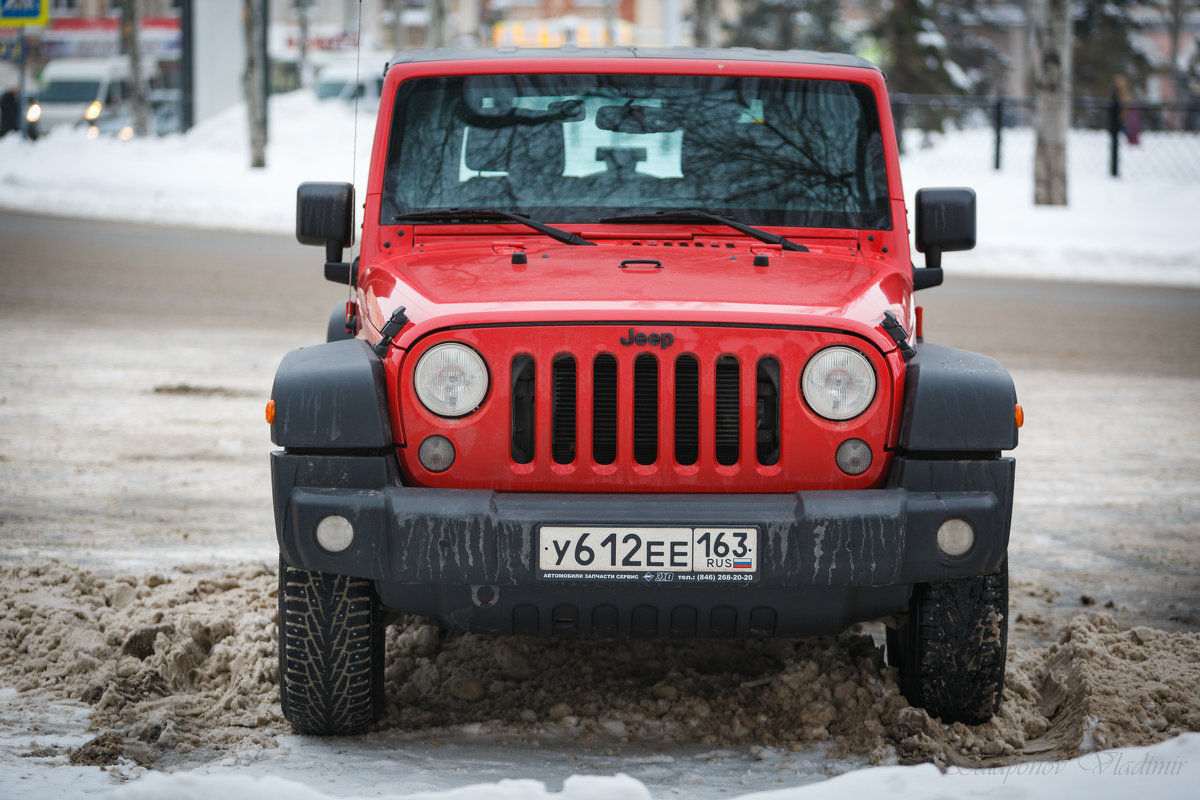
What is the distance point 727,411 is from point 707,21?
24864mm

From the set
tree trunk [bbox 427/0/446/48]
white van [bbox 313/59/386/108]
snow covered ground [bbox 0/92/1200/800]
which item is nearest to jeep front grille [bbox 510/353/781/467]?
snow covered ground [bbox 0/92/1200/800]

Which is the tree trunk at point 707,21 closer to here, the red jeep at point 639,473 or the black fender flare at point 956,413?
the red jeep at point 639,473

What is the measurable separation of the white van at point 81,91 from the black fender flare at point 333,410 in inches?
1356

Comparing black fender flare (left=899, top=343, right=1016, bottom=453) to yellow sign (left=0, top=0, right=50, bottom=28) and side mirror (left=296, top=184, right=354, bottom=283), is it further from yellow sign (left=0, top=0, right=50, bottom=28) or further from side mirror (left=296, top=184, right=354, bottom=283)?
yellow sign (left=0, top=0, right=50, bottom=28)

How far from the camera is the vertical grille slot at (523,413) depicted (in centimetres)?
368

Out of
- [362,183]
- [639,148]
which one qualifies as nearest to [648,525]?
[639,148]

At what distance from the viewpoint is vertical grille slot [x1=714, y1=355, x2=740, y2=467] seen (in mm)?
3668

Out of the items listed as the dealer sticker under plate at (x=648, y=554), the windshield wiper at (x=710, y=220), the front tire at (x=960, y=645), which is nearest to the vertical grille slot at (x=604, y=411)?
the dealer sticker under plate at (x=648, y=554)

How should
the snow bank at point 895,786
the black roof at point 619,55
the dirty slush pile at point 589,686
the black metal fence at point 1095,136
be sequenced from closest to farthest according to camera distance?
the snow bank at point 895,786 → the dirty slush pile at point 589,686 → the black roof at point 619,55 → the black metal fence at point 1095,136

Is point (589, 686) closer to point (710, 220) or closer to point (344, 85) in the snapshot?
point (710, 220)

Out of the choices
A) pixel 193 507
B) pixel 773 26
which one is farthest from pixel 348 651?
pixel 773 26

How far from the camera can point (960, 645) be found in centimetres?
381

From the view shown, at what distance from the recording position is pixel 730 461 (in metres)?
3.69

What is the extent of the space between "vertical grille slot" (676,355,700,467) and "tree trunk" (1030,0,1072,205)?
63.0ft
